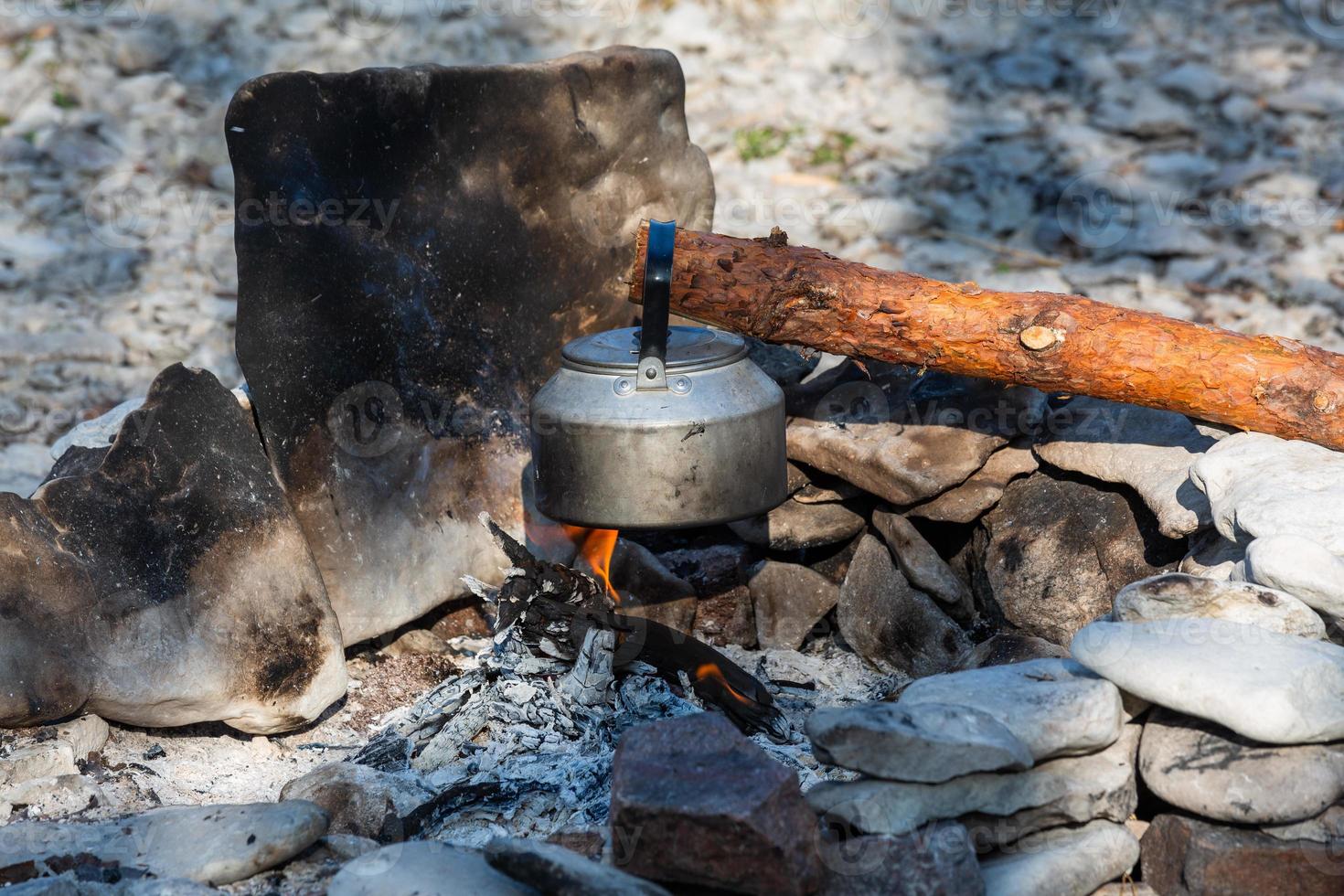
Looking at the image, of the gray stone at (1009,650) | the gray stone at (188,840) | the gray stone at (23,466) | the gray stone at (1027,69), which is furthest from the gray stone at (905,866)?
the gray stone at (1027,69)

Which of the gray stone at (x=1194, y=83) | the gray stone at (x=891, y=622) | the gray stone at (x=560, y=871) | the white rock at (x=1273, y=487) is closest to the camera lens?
the gray stone at (x=560, y=871)

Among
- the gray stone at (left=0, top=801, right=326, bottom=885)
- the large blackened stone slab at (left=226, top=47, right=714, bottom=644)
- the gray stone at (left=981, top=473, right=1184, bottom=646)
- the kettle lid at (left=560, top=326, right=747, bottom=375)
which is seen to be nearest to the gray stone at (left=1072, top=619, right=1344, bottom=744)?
the gray stone at (left=981, top=473, right=1184, bottom=646)

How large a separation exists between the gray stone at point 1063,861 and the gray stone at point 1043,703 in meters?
0.19

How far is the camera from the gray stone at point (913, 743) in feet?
9.66

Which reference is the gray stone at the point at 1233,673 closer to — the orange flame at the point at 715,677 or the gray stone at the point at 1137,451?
the gray stone at the point at 1137,451

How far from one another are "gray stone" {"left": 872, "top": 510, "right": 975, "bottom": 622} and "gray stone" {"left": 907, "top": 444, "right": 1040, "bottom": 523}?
8 cm

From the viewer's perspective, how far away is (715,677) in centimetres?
416

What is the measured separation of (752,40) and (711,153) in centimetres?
123

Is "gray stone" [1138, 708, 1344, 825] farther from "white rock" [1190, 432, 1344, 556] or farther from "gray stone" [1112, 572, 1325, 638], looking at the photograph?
"white rock" [1190, 432, 1344, 556]

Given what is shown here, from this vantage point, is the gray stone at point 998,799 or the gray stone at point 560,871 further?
the gray stone at point 998,799

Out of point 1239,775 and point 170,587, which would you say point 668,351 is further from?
point 1239,775

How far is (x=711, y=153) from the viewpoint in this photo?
862 cm

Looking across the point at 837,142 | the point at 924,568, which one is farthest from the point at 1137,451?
the point at 837,142

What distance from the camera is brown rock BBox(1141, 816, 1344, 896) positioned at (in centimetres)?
293
